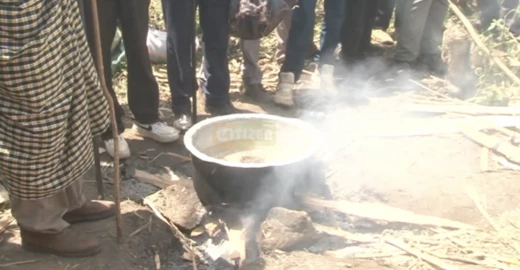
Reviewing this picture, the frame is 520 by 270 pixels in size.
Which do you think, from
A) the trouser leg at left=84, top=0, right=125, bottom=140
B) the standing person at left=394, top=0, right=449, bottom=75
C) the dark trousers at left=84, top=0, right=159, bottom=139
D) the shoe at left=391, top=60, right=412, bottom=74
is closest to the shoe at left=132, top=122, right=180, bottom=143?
the dark trousers at left=84, top=0, right=159, bottom=139

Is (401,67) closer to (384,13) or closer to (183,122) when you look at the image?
(384,13)

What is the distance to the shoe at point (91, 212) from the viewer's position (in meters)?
4.32

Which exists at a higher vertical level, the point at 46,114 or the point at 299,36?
the point at 46,114

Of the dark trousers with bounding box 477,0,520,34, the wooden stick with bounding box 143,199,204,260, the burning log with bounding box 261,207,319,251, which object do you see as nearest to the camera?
the burning log with bounding box 261,207,319,251

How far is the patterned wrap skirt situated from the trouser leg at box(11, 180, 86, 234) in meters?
0.17

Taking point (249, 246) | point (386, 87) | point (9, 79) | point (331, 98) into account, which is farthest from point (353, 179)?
point (9, 79)

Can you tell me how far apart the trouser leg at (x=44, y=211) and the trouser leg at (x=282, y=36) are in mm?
3601

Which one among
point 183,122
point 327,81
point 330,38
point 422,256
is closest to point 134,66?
point 183,122

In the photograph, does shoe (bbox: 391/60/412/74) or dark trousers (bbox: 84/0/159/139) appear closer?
dark trousers (bbox: 84/0/159/139)

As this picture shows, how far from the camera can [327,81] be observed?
6953 mm

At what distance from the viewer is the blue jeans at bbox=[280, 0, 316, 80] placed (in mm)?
6484

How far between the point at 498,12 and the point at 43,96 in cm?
650

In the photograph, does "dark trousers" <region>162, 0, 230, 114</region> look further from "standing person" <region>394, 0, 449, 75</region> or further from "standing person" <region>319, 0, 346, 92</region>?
"standing person" <region>394, 0, 449, 75</region>

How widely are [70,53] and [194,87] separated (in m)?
2.22
